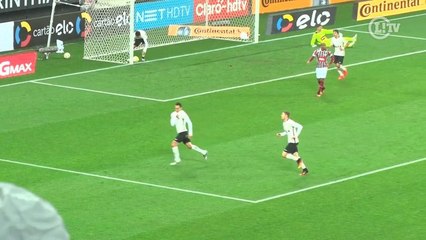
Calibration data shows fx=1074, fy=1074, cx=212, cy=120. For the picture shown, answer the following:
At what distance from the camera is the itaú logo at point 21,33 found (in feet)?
118

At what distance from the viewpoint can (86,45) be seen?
3666 cm

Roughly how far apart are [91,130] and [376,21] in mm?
18547

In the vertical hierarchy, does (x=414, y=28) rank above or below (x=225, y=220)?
above

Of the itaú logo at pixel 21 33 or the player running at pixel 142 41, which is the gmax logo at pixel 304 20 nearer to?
the player running at pixel 142 41

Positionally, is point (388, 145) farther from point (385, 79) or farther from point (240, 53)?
point (240, 53)

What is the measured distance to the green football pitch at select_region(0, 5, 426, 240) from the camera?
64.7ft

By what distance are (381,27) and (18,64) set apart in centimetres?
1584

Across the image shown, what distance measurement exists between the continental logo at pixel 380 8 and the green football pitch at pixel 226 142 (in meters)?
1.15

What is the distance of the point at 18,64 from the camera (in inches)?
1276

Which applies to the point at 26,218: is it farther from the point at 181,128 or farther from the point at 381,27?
the point at 381,27

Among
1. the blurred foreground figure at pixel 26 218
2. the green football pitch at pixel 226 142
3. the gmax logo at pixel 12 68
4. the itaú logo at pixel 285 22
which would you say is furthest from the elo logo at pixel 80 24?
the blurred foreground figure at pixel 26 218

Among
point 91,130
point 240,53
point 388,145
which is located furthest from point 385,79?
point 91,130

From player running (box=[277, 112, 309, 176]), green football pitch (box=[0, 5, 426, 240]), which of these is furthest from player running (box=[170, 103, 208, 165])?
player running (box=[277, 112, 309, 176])

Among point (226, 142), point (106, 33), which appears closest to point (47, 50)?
point (106, 33)
